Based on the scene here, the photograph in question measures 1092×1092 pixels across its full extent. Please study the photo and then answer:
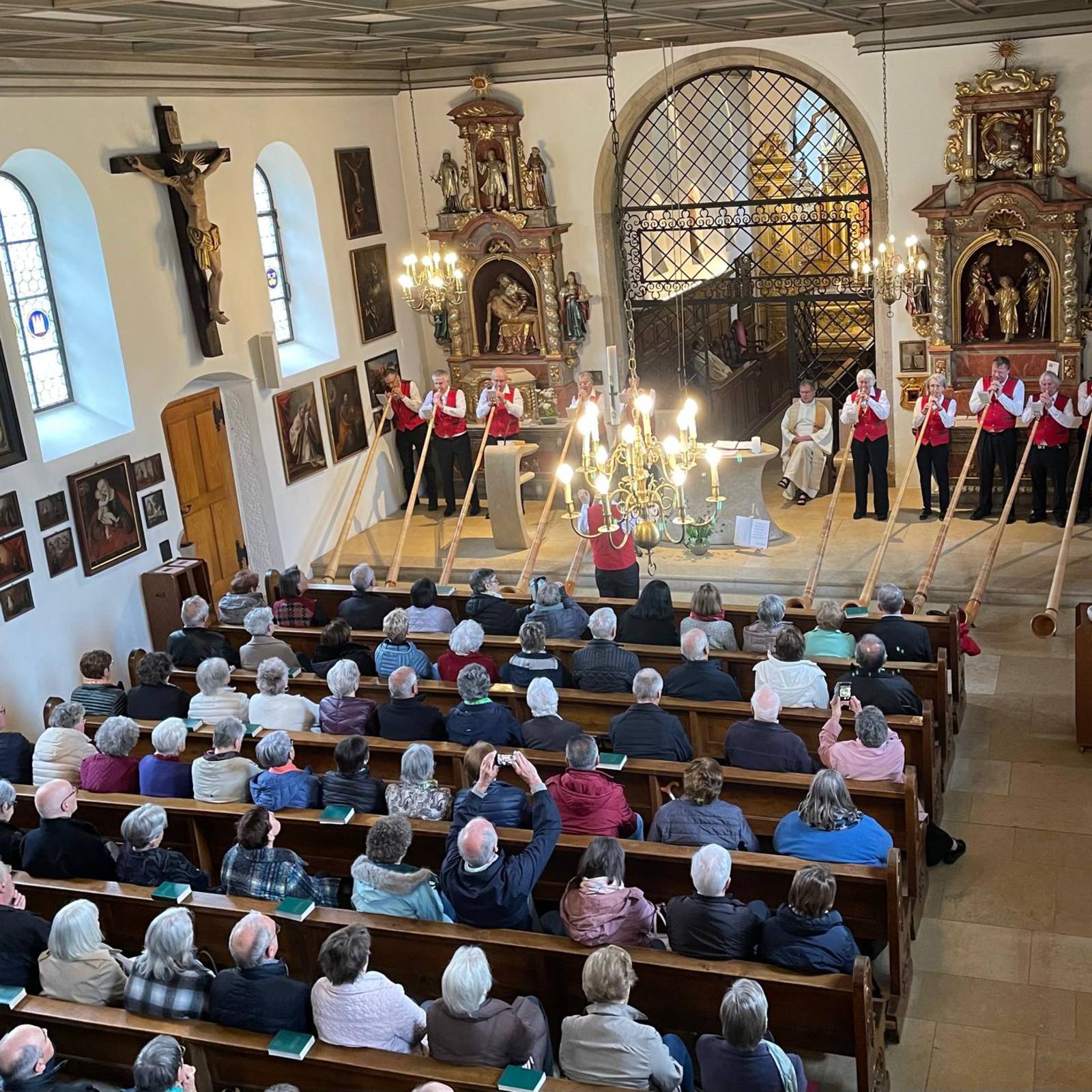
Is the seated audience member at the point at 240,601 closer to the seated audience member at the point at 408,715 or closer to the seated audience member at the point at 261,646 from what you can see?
the seated audience member at the point at 261,646

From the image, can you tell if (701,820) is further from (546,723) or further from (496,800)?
(546,723)

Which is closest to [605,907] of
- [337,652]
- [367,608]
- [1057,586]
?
[337,652]

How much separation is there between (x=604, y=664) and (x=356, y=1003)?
3392 mm

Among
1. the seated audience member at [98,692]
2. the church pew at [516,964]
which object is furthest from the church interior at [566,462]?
the seated audience member at [98,692]

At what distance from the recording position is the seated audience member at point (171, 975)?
201 inches

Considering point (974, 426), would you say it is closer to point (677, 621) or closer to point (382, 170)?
point (677, 621)

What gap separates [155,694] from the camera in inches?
328

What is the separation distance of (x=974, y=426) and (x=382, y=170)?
6.77m

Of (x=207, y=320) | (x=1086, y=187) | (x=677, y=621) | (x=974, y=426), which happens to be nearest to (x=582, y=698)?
(x=677, y=621)

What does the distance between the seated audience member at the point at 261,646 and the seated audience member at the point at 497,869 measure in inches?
130

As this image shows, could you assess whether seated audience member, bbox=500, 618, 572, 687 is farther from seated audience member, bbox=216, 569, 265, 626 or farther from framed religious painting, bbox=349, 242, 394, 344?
framed religious painting, bbox=349, 242, 394, 344

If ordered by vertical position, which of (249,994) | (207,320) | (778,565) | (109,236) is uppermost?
(109,236)

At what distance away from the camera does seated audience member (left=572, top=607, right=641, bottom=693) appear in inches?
314

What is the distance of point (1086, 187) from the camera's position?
12.3 m
